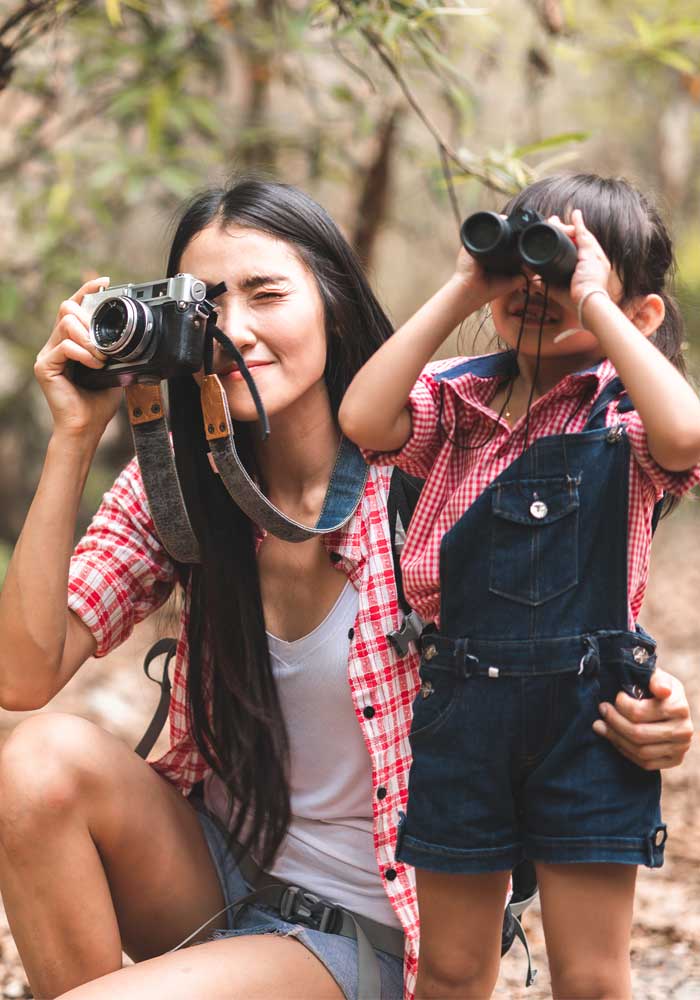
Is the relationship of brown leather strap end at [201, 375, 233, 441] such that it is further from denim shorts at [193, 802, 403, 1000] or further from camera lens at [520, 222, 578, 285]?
denim shorts at [193, 802, 403, 1000]

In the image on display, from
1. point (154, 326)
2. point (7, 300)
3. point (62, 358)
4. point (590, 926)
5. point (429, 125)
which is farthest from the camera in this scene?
point (7, 300)

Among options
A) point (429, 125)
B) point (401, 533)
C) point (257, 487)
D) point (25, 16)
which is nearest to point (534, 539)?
point (401, 533)

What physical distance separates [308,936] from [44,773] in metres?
0.43

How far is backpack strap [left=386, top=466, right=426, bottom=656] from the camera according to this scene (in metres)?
A: 1.55

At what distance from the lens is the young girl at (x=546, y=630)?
4.13 feet

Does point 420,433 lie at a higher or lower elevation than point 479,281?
lower

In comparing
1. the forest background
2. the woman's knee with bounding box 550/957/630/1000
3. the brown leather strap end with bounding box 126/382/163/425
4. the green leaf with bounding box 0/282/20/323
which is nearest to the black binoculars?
the forest background

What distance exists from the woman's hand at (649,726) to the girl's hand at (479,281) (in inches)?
18.3

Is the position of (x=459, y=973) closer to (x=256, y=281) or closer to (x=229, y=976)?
(x=229, y=976)

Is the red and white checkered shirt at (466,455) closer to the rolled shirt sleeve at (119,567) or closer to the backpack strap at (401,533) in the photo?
the backpack strap at (401,533)

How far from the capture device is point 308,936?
5.17ft

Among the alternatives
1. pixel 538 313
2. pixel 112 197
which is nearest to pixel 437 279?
pixel 112 197

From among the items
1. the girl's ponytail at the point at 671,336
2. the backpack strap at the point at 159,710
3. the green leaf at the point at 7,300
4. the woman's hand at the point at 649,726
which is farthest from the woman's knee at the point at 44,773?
the green leaf at the point at 7,300

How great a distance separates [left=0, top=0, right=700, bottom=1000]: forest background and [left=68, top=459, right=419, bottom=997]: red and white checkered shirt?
0.50 meters
